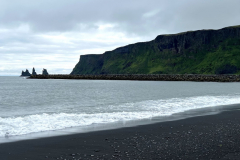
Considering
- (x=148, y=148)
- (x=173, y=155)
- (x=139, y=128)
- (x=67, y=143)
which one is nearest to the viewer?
(x=173, y=155)

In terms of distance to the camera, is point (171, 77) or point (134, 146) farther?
point (171, 77)

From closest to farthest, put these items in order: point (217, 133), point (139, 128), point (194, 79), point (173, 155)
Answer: point (173, 155), point (217, 133), point (139, 128), point (194, 79)

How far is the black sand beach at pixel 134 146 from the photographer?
7938 mm

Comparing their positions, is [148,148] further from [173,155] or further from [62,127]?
[62,127]

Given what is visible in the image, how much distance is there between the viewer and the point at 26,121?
14781 mm

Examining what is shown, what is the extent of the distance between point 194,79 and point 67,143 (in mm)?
121630

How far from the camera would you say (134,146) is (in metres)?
9.07

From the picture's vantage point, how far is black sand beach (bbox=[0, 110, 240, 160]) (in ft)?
26.0

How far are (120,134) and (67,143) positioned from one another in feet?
9.01

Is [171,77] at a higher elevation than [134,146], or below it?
higher

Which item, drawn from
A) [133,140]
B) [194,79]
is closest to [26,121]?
[133,140]

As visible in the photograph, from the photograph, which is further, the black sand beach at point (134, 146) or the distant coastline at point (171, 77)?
the distant coastline at point (171, 77)

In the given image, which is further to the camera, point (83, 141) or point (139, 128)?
point (139, 128)

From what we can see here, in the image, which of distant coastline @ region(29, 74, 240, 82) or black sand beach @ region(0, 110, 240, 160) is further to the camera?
distant coastline @ region(29, 74, 240, 82)
